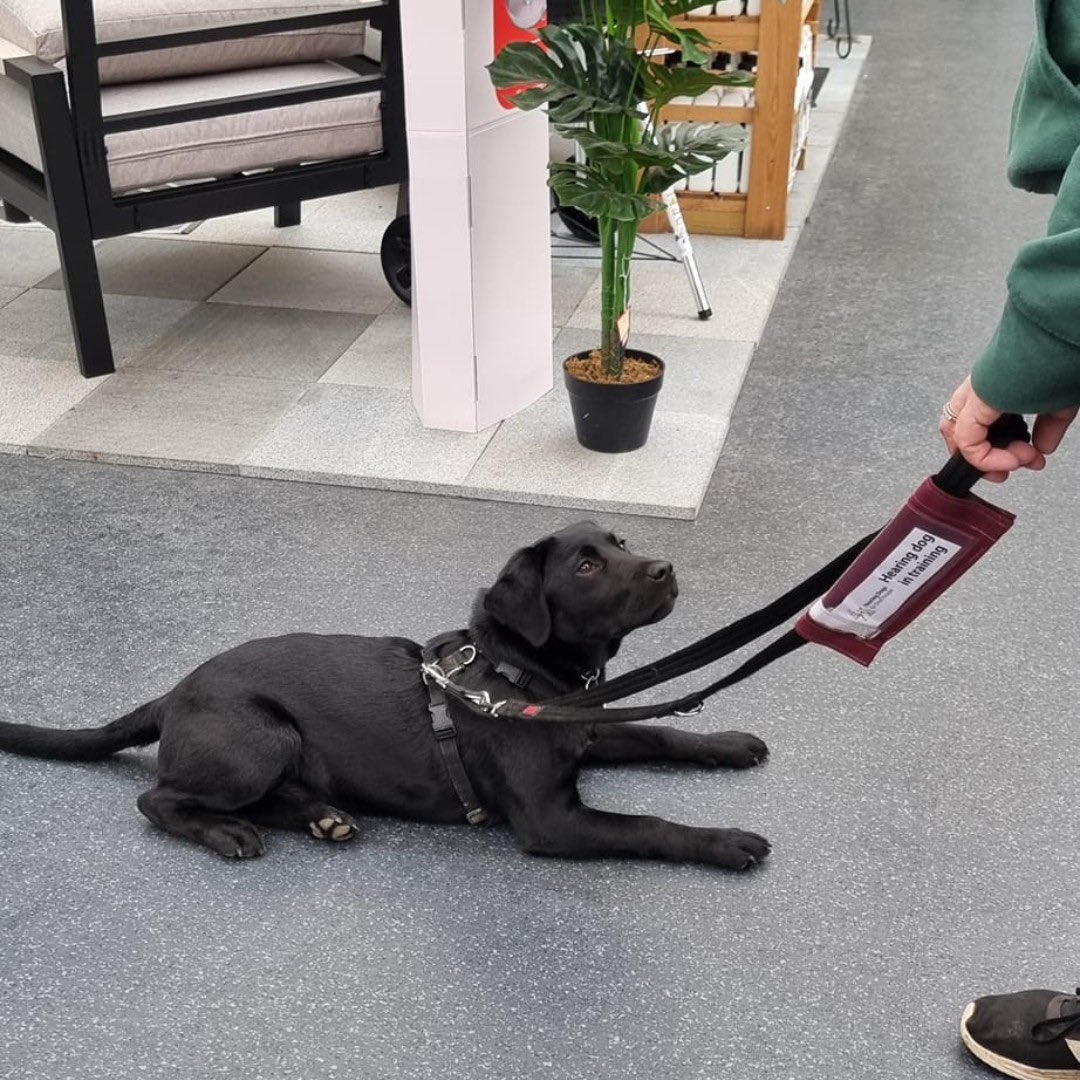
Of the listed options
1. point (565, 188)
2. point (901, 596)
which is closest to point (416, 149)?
point (565, 188)

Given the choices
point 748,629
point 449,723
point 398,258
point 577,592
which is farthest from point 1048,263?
point 398,258

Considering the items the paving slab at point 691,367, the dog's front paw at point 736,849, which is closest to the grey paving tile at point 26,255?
the paving slab at point 691,367

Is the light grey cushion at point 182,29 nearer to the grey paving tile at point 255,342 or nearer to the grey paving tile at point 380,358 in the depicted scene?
the grey paving tile at point 255,342

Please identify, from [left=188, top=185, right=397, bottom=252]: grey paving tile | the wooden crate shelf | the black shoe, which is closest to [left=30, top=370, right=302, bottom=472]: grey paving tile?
[left=188, top=185, right=397, bottom=252]: grey paving tile

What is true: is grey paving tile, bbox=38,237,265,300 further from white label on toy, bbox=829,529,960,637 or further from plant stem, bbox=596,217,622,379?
white label on toy, bbox=829,529,960,637

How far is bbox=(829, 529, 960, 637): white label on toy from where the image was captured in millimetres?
1842

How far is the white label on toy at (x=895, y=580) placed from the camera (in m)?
1.84

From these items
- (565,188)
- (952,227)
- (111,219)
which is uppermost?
(565,188)

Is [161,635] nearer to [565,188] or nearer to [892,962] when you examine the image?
[565,188]

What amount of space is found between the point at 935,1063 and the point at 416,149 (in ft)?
8.92

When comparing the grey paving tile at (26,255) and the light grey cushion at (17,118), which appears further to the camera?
the grey paving tile at (26,255)

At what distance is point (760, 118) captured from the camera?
552 centimetres

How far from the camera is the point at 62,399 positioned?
14.6 feet

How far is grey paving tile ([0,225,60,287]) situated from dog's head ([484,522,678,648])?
140 inches
